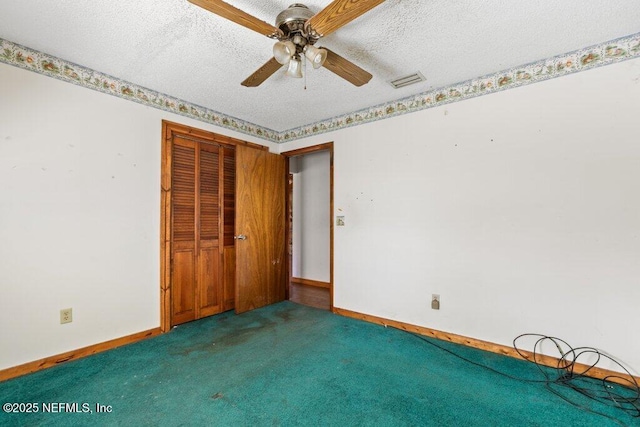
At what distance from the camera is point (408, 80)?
8.52 feet

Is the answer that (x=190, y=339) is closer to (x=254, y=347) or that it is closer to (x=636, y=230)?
(x=254, y=347)


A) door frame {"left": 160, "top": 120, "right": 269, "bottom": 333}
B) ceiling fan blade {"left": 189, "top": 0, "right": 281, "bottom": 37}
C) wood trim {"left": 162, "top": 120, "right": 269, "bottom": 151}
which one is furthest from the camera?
wood trim {"left": 162, "top": 120, "right": 269, "bottom": 151}

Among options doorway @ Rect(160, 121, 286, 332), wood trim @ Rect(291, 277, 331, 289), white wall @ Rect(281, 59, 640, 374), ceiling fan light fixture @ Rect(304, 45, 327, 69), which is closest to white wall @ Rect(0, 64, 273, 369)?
doorway @ Rect(160, 121, 286, 332)

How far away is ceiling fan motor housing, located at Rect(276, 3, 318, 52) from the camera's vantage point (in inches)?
65.0

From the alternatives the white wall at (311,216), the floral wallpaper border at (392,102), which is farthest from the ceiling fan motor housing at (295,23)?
the white wall at (311,216)

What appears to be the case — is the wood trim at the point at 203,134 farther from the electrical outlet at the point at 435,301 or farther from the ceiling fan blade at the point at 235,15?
the electrical outlet at the point at 435,301

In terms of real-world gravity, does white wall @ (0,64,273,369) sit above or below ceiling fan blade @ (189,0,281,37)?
below

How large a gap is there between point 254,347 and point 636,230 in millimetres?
3061

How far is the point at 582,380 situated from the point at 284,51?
3038 mm

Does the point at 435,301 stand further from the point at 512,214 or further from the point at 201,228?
the point at 201,228

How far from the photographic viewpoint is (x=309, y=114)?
3.46 metres

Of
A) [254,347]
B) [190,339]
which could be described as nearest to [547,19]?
[254,347]

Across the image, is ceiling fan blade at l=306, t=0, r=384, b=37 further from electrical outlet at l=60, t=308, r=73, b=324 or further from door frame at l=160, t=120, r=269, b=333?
electrical outlet at l=60, t=308, r=73, b=324

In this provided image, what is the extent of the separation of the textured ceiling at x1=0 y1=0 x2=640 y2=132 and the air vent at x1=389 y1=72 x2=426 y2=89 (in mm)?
72
